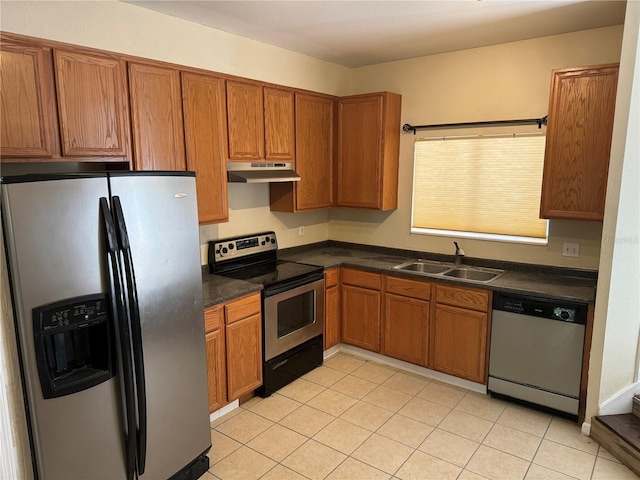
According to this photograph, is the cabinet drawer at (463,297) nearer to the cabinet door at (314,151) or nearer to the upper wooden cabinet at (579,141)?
the upper wooden cabinet at (579,141)

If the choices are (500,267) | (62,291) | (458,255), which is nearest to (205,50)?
(62,291)

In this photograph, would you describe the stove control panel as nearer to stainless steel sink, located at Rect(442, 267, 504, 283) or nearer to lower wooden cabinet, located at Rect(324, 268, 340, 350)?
lower wooden cabinet, located at Rect(324, 268, 340, 350)

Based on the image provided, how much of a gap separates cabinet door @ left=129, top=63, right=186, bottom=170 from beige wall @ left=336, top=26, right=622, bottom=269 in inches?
85.0

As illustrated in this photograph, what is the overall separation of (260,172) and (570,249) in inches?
98.6

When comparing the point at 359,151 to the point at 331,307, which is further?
the point at 359,151

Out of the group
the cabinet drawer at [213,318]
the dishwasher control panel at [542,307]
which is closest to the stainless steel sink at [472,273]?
the dishwasher control panel at [542,307]

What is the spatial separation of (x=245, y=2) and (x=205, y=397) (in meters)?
2.40

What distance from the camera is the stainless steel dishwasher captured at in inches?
114

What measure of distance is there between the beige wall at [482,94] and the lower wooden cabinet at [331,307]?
2.53 ft

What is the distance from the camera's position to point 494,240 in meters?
3.70

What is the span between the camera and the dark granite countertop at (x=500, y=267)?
119 inches

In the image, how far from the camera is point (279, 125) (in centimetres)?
362

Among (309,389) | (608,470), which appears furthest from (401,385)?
(608,470)

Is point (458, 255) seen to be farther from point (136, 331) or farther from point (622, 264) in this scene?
point (136, 331)
